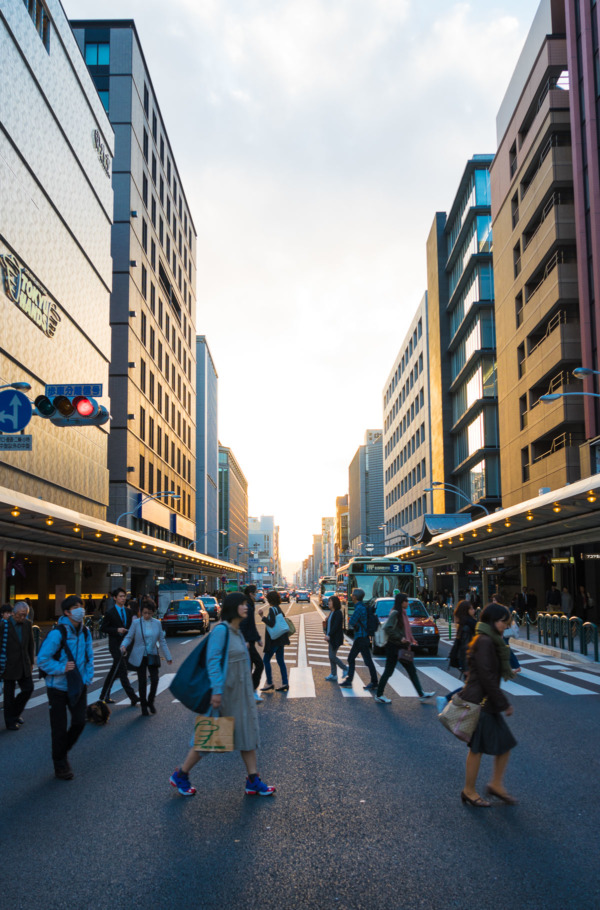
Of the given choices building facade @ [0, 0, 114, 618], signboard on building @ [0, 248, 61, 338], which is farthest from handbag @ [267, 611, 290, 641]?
signboard on building @ [0, 248, 61, 338]

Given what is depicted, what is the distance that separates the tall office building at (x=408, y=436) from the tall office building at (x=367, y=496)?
1441 inches

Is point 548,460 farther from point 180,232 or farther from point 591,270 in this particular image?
point 180,232

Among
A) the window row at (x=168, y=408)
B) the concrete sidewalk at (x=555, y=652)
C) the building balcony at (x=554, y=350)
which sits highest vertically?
the window row at (x=168, y=408)

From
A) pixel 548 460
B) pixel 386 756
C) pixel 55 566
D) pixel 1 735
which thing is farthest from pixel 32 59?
pixel 386 756

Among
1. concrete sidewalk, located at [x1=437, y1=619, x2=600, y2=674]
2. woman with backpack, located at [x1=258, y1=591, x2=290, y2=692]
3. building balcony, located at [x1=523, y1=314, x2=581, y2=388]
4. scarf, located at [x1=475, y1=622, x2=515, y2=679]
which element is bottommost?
concrete sidewalk, located at [x1=437, y1=619, x2=600, y2=674]

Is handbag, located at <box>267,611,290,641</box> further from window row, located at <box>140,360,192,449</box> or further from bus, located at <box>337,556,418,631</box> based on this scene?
window row, located at <box>140,360,192,449</box>

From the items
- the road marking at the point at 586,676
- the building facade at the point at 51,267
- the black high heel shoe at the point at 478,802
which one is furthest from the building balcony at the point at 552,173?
the black high heel shoe at the point at 478,802

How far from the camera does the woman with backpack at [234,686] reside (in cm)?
621

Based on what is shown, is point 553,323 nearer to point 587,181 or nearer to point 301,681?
point 587,181

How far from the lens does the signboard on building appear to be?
103 feet

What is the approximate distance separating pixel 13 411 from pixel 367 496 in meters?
135

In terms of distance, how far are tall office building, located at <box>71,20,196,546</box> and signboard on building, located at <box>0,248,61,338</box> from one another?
56.4ft

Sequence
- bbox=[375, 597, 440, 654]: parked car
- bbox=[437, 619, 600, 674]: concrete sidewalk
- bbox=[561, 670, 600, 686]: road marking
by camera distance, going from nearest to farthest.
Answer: bbox=[561, 670, 600, 686]: road marking, bbox=[437, 619, 600, 674]: concrete sidewalk, bbox=[375, 597, 440, 654]: parked car

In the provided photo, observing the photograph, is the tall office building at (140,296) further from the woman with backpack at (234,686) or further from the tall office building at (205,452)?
the woman with backpack at (234,686)
